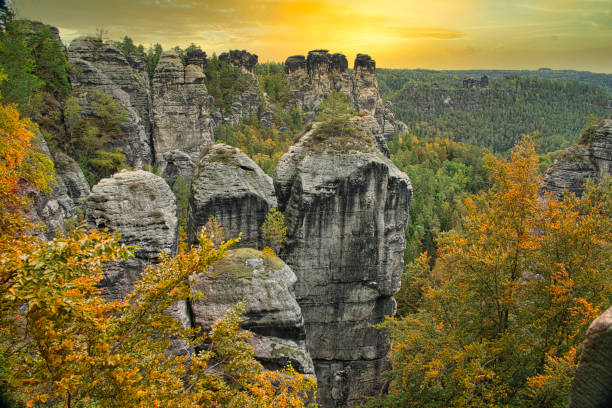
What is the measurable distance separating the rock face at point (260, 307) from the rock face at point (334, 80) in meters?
83.9

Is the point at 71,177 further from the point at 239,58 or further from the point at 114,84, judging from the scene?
the point at 239,58

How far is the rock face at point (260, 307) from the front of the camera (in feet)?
51.0

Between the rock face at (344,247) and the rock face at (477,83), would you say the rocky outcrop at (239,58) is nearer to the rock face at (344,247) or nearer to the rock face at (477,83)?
the rock face at (344,247)

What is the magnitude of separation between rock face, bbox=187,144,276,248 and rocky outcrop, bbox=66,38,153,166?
2166cm

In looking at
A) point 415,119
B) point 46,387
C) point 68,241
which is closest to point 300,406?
point 46,387

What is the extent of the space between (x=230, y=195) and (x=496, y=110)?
642 ft

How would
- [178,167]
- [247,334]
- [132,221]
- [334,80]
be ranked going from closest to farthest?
1. [247,334]
2. [132,221]
3. [178,167]
4. [334,80]

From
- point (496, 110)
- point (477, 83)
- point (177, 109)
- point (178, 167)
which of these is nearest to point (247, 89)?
point (177, 109)

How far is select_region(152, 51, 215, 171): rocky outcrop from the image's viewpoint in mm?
53594

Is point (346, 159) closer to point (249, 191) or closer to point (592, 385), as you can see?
point (249, 191)

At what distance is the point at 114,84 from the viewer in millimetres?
44594

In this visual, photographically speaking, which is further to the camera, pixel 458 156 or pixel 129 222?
pixel 458 156

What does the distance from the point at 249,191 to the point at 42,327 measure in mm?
17514

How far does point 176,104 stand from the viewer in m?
54.4
